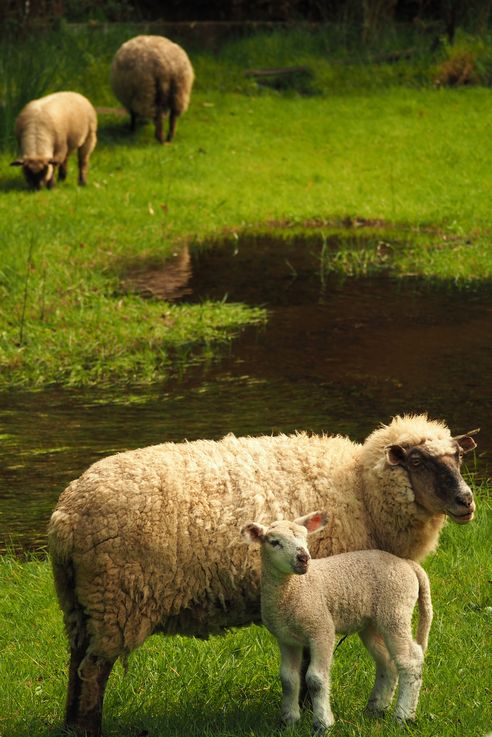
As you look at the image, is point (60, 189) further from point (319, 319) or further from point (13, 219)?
point (319, 319)

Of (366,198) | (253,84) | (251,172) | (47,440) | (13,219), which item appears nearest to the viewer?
(47,440)

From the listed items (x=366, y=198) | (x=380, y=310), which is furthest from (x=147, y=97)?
(x=380, y=310)

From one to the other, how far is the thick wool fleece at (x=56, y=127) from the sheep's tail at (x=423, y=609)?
1179 cm

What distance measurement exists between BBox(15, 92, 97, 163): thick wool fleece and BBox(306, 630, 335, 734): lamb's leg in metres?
12.0

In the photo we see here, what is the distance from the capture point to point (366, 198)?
1587 cm

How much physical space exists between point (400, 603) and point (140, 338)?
6.35 m

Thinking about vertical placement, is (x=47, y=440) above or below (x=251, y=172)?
above

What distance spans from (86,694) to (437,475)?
1538 millimetres

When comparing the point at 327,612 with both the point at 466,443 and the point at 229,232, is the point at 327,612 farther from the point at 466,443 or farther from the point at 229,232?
the point at 229,232

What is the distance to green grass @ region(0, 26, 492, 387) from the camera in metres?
10.9

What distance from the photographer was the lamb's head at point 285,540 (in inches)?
176

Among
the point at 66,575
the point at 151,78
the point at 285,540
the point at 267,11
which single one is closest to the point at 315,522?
the point at 285,540

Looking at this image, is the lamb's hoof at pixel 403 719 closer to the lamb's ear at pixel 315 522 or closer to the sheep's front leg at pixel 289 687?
the sheep's front leg at pixel 289 687

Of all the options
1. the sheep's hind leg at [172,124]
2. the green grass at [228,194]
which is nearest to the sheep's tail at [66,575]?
the green grass at [228,194]
